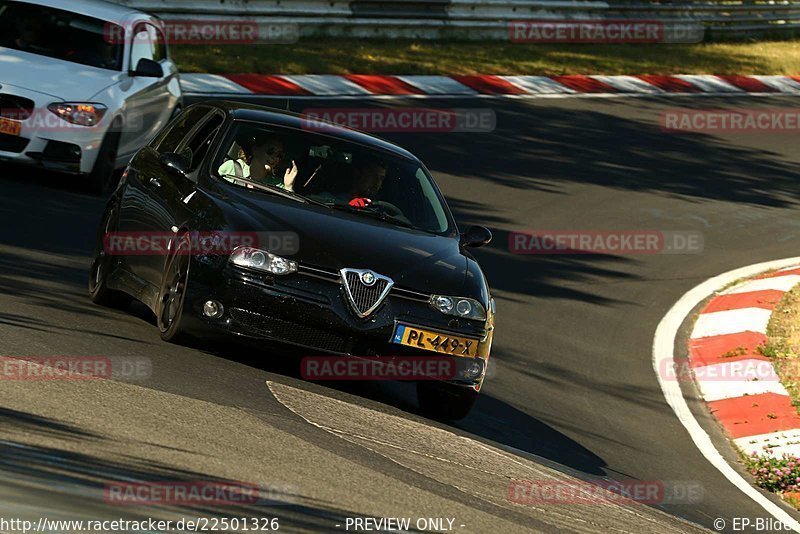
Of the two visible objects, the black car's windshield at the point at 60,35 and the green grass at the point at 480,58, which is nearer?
the black car's windshield at the point at 60,35

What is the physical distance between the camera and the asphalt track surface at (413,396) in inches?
245

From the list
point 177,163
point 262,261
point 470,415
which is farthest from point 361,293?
point 177,163

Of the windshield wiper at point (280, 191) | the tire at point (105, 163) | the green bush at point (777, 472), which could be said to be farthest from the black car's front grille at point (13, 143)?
the green bush at point (777, 472)

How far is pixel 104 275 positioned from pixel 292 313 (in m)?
1.90

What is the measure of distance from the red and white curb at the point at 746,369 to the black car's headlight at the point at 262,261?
12.0 feet

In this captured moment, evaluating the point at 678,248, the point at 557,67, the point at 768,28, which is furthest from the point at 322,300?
the point at 768,28

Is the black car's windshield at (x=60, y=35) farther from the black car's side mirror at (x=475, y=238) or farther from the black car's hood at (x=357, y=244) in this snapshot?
the black car's side mirror at (x=475, y=238)

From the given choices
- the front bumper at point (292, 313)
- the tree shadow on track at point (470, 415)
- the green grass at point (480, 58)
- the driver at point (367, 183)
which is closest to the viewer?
the front bumper at point (292, 313)

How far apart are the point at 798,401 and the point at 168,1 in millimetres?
11929

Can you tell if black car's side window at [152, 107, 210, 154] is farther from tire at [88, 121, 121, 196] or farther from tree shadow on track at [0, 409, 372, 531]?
tree shadow on track at [0, 409, 372, 531]

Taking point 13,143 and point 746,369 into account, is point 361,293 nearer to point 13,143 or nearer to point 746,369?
point 746,369

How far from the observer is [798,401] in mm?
10727

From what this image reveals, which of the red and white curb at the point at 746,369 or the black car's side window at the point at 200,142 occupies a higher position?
the black car's side window at the point at 200,142

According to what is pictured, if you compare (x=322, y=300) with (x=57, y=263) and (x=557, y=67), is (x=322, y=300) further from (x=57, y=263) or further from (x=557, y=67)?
(x=557, y=67)
